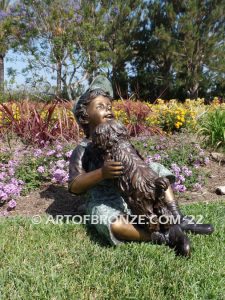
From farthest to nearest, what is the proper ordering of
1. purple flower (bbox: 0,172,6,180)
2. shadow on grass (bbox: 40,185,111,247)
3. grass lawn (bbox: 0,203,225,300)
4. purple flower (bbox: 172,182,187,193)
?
purple flower (bbox: 0,172,6,180)
purple flower (bbox: 172,182,187,193)
shadow on grass (bbox: 40,185,111,247)
grass lawn (bbox: 0,203,225,300)

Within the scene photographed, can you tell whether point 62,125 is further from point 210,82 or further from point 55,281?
point 210,82

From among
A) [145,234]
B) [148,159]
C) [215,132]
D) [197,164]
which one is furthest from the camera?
[215,132]

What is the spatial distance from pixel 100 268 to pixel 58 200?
1905 mm

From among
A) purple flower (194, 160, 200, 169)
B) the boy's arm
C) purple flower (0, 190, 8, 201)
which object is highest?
the boy's arm

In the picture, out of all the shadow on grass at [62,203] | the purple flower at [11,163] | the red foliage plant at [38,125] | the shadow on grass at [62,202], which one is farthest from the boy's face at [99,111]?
the red foliage plant at [38,125]

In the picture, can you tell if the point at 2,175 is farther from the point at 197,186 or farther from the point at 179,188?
the point at 197,186

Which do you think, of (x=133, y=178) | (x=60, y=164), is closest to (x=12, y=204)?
(x=60, y=164)

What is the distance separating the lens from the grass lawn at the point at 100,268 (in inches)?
83.0

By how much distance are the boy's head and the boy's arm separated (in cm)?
47

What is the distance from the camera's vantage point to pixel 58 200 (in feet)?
13.9

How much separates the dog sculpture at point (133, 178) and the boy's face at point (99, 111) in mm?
207

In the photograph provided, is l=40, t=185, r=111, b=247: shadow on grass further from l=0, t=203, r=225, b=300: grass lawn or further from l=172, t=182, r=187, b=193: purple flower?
l=172, t=182, r=187, b=193: purple flower

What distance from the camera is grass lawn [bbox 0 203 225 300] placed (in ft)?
6.92

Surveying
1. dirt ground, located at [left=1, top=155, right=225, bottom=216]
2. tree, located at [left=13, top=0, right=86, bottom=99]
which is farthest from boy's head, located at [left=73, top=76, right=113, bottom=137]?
tree, located at [left=13, top=0, right=86, bottom=99]
